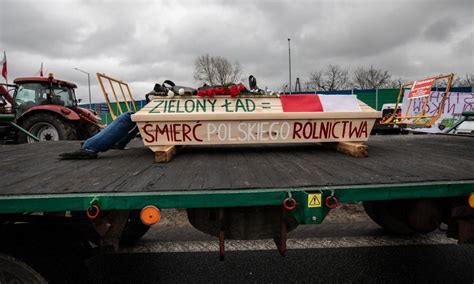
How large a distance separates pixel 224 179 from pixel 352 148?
4.98 feet

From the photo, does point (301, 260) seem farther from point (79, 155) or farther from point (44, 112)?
point (44, 112)

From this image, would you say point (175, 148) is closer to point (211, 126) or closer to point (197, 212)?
point (211, 126)

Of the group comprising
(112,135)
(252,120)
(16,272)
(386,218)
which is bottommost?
(386,218)

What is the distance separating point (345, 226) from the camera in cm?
398

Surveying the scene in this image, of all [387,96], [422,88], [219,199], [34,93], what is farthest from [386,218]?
[387,96]

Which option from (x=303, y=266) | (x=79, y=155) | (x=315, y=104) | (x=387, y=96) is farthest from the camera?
(x=387, y=96)

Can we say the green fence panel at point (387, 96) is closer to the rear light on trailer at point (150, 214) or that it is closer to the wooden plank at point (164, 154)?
the wooden plank at point (164, 154)

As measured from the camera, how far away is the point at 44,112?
852cm

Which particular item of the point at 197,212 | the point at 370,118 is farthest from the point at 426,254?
the point at 197,212

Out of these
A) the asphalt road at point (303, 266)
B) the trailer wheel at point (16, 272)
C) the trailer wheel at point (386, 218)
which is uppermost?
the trailer wheel at point (16, 272)

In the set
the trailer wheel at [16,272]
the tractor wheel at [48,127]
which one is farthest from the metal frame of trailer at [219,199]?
the tractor wheel at [48,127]

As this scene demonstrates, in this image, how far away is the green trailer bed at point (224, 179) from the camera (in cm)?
155

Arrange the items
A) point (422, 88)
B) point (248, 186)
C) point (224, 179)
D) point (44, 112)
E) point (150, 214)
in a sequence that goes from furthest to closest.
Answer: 1. point (422, 88)
2. point (44, 112)
3. point (224, 179)
4. point (248, 186)
5. point (150, 214)

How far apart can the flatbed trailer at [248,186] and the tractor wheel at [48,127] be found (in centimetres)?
633
